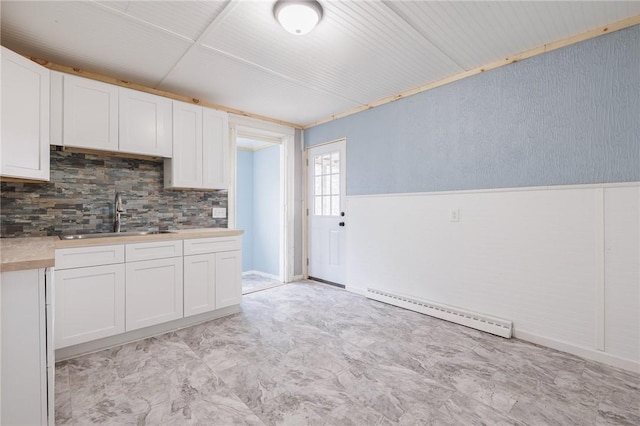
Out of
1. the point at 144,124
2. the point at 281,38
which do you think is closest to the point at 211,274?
the point at 144,124

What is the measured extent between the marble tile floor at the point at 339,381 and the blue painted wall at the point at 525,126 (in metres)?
1.43

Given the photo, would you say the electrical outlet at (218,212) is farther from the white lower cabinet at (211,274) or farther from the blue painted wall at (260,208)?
the blue painted wall at (260,208)

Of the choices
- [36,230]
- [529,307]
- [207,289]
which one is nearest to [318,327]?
[207,289]

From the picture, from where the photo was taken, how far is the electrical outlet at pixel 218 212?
3736mm

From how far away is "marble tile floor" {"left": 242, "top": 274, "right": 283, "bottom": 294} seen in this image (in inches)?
165

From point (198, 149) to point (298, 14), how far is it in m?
1.89

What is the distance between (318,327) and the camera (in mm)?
2828

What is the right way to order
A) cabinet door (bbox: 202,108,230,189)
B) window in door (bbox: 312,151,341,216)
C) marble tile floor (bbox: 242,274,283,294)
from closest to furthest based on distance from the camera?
cabinet door (bbox: 202,108,230,189) → marble tile floor (bbox: 242,274,283,294) → window in door (bbox: 312,151,341,216)

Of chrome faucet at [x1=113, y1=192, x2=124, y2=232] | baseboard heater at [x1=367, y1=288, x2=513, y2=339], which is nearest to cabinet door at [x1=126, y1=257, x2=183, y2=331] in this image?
chrome faucet at [x1=113, y1=192, x2=124, y2=232]

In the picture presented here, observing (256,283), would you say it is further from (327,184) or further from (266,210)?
(327,184)

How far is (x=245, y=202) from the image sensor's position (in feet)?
17.7

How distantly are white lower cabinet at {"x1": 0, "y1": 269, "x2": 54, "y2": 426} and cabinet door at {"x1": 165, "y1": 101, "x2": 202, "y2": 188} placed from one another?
1917 mm

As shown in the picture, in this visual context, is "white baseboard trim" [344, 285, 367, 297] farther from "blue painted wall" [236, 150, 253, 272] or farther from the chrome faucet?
the chrome faucet

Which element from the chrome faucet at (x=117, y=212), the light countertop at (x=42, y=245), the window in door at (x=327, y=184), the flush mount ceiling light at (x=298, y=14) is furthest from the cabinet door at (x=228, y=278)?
the flush mount ceiling light at (x=298, y=14)
